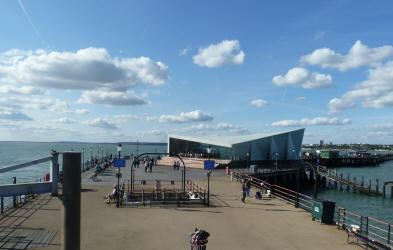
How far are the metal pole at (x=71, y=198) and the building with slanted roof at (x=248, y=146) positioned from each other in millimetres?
39759

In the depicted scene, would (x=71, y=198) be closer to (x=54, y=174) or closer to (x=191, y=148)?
(x=54, y=174)

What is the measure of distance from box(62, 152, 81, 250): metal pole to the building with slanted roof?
1565 inches

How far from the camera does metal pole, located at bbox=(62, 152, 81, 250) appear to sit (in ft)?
13.5

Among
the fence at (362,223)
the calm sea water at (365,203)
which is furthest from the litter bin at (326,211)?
the calm sea water at (365,203)

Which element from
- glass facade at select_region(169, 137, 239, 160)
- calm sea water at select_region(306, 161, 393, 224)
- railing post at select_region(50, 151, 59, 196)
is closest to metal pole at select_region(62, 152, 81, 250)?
railing post at select_region(50, 151, 59, 196)

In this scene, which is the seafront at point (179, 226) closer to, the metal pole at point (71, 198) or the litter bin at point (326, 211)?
the litter bin at point (326, 211)

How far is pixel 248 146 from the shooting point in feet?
164

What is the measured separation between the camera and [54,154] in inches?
185

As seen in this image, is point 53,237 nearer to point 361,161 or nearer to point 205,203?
point 205,203

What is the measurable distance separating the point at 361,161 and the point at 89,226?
93.6 metres

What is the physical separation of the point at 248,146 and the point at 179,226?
38.1 metres

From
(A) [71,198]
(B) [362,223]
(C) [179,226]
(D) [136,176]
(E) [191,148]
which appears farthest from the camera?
(E) [191,148]

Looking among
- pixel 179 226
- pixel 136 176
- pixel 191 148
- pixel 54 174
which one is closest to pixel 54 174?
pixel 54 174

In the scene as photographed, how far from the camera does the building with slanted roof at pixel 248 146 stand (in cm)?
4900
